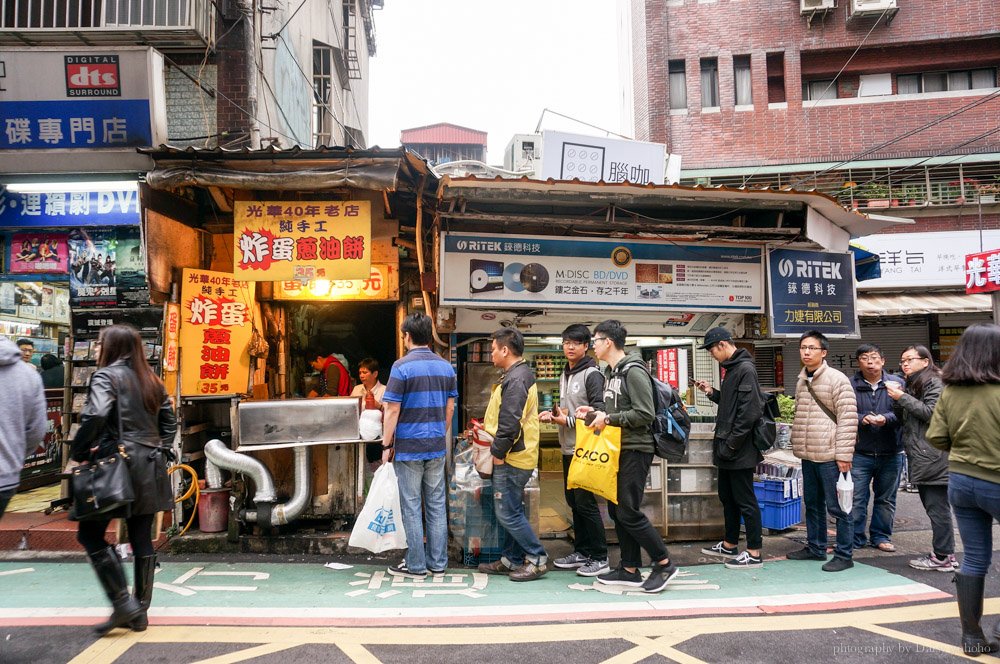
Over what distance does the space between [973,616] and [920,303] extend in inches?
496

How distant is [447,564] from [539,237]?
3.74 m

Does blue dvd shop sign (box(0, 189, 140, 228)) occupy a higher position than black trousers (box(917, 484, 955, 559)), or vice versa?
blue dvd shop sign (box(0, 189, 140, 228))

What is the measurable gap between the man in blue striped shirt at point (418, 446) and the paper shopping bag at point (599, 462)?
46.5 inches

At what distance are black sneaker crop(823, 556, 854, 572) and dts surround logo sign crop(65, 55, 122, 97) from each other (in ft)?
30.3

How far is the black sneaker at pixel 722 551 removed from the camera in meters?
5.47

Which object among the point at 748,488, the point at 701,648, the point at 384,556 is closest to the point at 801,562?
the point at 748,488

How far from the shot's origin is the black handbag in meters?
3.40

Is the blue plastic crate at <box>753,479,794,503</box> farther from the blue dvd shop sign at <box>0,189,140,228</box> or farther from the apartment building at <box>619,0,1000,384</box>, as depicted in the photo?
the apartment building at <box>619,0,1000,384</box>

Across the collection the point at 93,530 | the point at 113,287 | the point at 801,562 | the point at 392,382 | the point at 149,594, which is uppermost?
the point at 113,287

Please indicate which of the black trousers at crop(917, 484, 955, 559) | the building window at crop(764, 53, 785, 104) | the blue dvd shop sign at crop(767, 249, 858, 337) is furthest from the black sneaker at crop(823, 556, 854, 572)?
the building window at crop(764, 53, 785, 104)

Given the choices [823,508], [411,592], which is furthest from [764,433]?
[411,592]

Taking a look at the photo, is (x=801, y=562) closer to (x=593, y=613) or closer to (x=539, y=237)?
(x=593, y=613)

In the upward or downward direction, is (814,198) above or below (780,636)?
above

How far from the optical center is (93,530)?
3.54m
